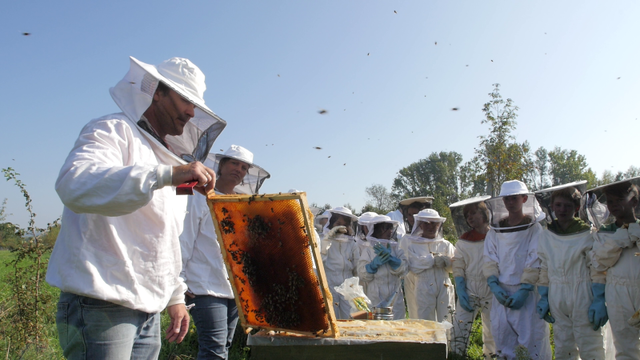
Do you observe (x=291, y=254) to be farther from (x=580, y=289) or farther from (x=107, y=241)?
(x=580, y=289)

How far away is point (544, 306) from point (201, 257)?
424 centimetres

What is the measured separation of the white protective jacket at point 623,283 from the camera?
4.39 meters

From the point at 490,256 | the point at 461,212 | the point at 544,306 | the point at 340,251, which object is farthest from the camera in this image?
the point at 340,251

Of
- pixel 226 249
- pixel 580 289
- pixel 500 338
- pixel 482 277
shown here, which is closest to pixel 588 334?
pixel 580 289

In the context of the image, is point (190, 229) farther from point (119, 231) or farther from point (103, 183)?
point (103, 183)

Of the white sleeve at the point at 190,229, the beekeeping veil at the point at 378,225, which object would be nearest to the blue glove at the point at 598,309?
the beekeeping veil at the point at 378,225

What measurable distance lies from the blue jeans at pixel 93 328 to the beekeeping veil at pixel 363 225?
231 inches

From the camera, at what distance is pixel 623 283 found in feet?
14.6

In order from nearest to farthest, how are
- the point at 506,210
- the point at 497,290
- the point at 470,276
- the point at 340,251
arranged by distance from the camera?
1. the point at 497,290
2. the point at 506,210
3. the point at 470,276
4. the point at 340,251

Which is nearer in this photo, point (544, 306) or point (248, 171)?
point (248, 171)

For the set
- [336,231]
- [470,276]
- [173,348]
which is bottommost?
[173,348]

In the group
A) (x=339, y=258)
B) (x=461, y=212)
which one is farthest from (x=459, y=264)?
(x=339, y=258)

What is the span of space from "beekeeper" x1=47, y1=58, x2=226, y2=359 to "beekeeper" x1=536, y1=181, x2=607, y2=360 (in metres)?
4.58

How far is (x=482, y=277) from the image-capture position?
20.0 feet
